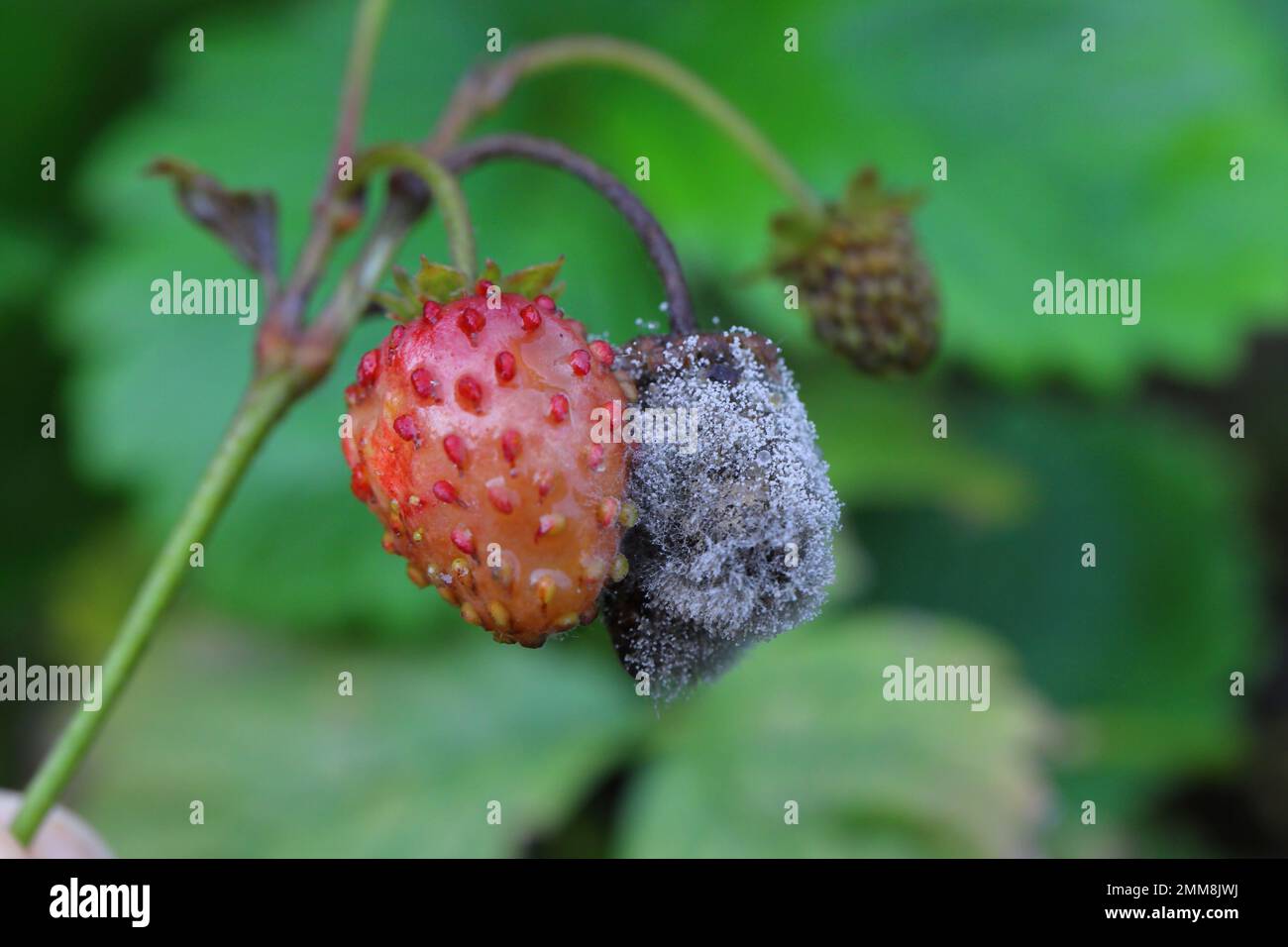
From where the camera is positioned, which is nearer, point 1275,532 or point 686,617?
point 686,617

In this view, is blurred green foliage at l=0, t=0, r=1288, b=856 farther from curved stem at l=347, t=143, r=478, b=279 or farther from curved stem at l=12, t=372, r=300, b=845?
curved stem at l=12, t=372, r=300, b=845

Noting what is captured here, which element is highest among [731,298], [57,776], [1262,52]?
[1262,52]

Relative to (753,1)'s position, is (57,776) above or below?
below

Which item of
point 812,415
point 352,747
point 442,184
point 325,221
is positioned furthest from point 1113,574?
point 442,184

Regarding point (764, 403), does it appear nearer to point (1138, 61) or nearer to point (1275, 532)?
point (1138, 61)

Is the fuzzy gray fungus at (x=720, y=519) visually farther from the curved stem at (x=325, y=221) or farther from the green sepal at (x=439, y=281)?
the curved stem at (x=325, y=221)

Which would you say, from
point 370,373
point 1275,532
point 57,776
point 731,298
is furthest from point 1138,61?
point 57,776

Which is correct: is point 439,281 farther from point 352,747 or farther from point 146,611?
point 352,747
